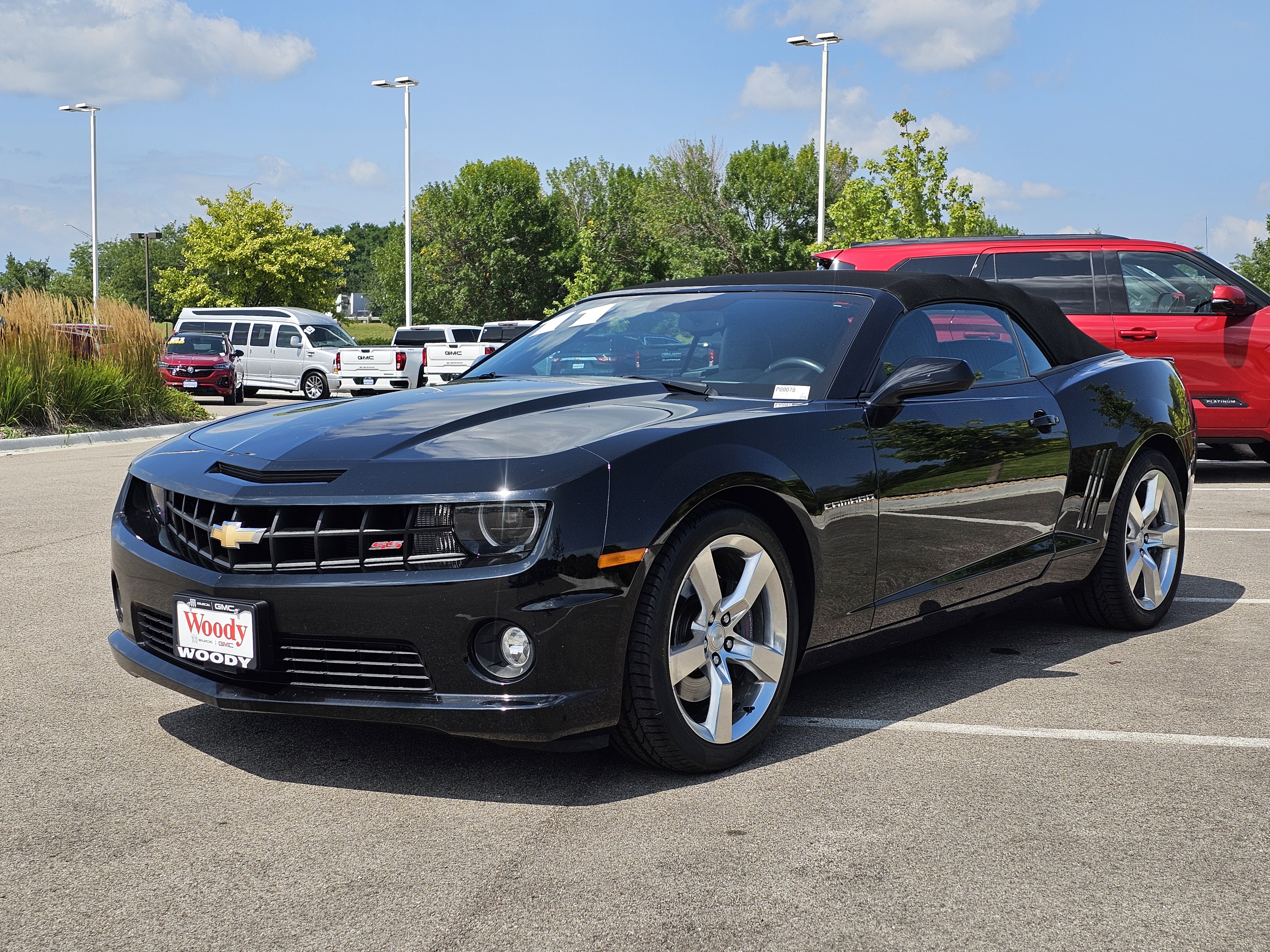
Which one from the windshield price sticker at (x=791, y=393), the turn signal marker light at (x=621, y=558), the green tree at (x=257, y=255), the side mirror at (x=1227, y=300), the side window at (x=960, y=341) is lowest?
the turn signal marker light at (x=621, y=558)

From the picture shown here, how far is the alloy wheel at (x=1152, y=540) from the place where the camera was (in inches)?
223

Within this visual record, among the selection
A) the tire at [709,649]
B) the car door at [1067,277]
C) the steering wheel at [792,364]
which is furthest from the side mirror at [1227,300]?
the tire at [709,649]

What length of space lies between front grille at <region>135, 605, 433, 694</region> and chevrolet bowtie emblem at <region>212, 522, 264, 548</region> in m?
0.26

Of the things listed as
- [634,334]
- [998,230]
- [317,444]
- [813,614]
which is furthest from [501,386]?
[998,230]

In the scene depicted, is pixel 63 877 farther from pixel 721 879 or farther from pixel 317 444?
pixel 721 879

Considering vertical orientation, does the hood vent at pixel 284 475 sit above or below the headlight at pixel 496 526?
above

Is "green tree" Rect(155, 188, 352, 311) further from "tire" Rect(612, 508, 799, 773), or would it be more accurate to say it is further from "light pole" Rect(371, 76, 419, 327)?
"tire" Rect(612, 508, 799, 773)

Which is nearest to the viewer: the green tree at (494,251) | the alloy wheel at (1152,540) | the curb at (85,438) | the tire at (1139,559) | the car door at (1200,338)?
the tire at (1139,559)

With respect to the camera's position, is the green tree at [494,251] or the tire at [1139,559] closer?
the tire at [1139,559]

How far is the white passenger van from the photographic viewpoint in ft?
99.5

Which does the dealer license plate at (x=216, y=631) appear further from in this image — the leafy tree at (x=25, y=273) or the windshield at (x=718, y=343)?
the leafy tree at (x=25, y=273)

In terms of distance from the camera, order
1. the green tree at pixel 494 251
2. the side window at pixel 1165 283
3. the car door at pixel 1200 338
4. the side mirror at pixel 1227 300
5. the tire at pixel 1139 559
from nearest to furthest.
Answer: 1. the tire at pixel 1139 559
2. the side mirror at pixel 1227 300
3. the car door at pixel 1200 338
4. the side window at pixel 1165 283
5. the green tree at pixel 494 251

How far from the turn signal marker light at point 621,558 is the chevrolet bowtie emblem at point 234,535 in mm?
892

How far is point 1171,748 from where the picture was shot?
400 centimetres
